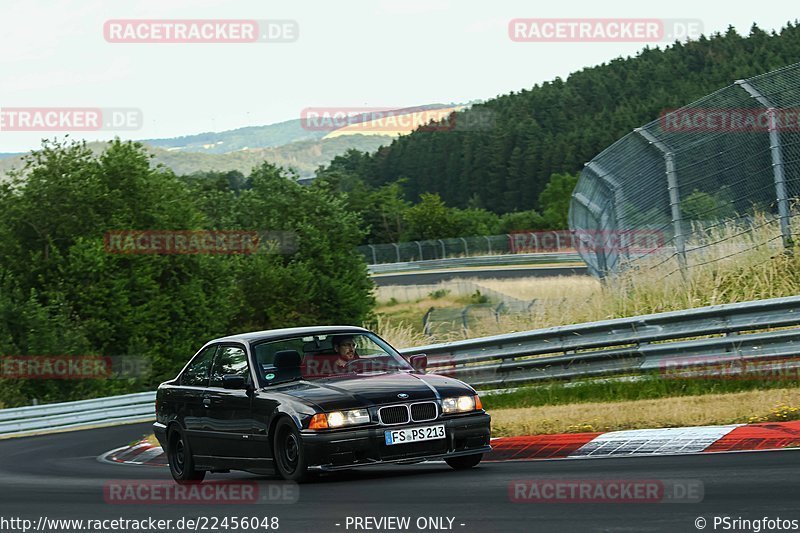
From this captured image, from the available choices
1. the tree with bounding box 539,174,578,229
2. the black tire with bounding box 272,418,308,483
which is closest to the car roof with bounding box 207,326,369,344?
the black tire with bounding box 272,418,308,483

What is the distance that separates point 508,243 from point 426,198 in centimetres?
3064

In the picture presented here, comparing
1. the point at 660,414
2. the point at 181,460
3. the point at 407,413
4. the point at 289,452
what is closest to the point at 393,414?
the point at 407,413

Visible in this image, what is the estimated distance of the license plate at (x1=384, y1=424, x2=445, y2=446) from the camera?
9539 mm

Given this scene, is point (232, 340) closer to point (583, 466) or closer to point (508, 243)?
point (583, 466)

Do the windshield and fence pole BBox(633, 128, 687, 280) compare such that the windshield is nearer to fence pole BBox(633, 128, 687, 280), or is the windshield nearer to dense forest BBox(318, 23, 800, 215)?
fence pole BBox(633, 128, 687, 280)

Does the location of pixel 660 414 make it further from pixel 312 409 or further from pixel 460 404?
pixel 312 409

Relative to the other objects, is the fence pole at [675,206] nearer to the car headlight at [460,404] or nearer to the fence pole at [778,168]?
the fence pole at [778,168]

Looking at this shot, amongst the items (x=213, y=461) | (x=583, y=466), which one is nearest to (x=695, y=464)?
(x=583, y=466)

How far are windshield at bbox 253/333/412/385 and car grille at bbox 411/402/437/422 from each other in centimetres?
102

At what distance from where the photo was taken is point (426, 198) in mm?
117688

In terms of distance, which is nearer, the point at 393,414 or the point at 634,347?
the point at 393,414

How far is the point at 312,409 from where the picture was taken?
955cm

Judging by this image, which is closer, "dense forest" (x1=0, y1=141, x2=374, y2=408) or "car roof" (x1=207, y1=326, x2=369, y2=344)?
"car roof" (x1=207, y1=326, x2=369, y2=344)

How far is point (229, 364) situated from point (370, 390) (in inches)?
75.6
